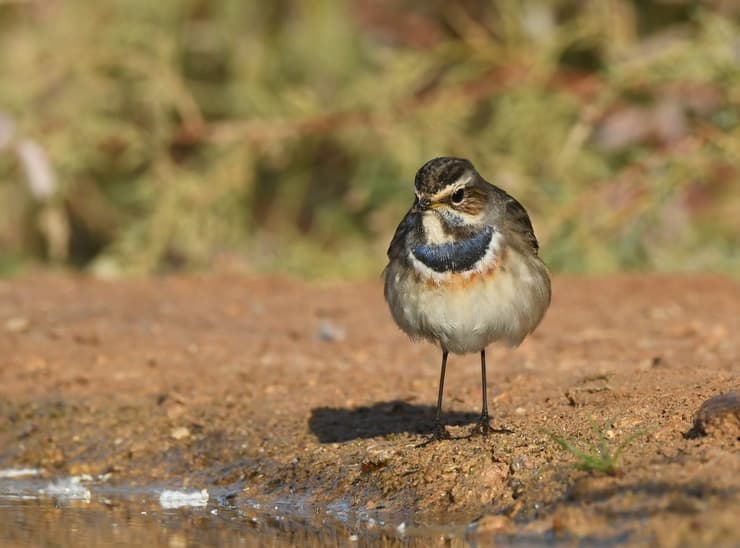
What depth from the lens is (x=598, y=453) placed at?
5223mm

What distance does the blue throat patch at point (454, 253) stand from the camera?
5.75 m

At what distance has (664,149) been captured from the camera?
33.3ft

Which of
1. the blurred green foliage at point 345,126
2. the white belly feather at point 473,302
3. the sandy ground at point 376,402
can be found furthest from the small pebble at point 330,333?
the white belly feather at point 473,302

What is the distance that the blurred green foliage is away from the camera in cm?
1026

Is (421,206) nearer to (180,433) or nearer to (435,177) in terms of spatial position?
(435,177)

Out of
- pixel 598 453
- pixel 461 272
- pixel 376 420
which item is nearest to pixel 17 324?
pixel 376 420

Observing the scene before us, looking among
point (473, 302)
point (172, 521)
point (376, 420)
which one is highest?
point (473, 302)

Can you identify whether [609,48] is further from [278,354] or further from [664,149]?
[278,354]

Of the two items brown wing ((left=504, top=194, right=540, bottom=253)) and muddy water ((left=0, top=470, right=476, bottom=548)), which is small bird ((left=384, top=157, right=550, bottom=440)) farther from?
muddy water ((left=0, top=470, right=476, bottom=548))

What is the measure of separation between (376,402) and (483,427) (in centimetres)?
111

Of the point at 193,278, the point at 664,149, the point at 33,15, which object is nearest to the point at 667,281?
the point at 664,149

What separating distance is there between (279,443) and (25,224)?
258 inches

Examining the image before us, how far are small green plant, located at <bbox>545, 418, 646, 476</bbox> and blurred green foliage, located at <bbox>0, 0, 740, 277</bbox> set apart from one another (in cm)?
504

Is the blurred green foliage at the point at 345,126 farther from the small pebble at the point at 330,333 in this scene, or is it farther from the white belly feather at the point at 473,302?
the white belly feather at the point at 473,302
